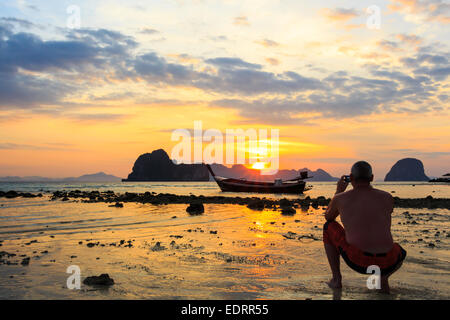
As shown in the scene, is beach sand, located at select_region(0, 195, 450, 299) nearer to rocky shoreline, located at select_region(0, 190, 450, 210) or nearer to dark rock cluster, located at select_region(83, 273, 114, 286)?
dark rock cluster, located at select_region(83, 273, 114, 286)

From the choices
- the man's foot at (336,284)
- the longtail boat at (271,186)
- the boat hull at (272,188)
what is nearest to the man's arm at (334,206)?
the man's foot at (336,284)

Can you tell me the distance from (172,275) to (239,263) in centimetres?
170

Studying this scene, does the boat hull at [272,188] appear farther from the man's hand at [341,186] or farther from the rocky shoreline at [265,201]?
the man's hand at [341,186]

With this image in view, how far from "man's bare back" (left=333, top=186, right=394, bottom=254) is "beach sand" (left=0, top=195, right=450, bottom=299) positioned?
924 millimetres

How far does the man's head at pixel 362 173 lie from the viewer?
201 inches

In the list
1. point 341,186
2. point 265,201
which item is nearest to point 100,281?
point 341,186

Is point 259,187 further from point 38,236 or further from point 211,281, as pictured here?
point 211,281

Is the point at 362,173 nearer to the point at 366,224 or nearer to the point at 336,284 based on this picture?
the point at 366,224

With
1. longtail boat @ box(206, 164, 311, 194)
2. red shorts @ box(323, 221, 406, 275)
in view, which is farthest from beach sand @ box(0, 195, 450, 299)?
longtail boat @ box(206, 164, 311, 194)

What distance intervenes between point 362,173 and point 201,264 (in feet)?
13.4

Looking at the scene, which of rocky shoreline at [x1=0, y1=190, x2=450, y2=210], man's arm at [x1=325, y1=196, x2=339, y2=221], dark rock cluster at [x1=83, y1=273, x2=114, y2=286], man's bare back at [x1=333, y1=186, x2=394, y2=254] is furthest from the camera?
rocky shoreline at [x1=0, y1=190, x2=450, y2=210]

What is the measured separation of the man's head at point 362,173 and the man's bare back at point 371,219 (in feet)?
0.43

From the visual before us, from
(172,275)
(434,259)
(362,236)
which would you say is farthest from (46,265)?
(434,259)

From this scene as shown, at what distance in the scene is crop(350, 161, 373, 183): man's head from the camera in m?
5.11
